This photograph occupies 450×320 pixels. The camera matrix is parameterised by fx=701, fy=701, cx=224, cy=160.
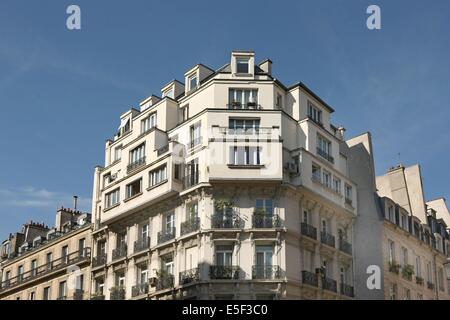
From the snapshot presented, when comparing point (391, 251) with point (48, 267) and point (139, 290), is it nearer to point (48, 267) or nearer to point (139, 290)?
point (139, 290)

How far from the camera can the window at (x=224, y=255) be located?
36.9 metres

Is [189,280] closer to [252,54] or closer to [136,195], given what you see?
[136,195]

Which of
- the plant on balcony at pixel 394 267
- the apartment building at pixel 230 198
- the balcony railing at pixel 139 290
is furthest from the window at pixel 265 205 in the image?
the plant on balcony at pixel 394 267

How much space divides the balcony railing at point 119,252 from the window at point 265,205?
32.1 ft

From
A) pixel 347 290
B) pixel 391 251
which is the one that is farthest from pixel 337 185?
pixel 391 251

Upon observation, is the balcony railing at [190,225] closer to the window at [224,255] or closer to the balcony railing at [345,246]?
the window at [224,255]

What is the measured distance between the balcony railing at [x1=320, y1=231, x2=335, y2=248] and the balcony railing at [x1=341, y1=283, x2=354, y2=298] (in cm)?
248

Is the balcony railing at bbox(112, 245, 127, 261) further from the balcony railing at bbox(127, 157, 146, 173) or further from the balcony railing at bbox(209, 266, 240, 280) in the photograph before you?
the balcony railing at bbox(209, 266, 240, 280)

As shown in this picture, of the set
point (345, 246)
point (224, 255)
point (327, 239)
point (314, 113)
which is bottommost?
point (224, 255)

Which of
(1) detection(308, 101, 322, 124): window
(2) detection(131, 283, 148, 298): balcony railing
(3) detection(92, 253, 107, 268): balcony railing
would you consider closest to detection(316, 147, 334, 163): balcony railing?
(1) detection(308, 101, 322, 124): window

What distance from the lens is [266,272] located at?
3644cm

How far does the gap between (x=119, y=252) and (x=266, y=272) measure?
36.4 feet
